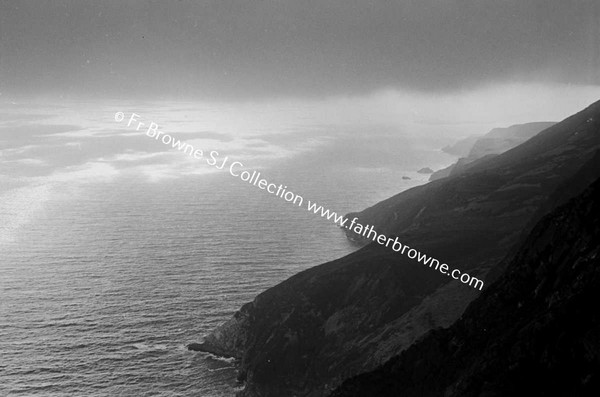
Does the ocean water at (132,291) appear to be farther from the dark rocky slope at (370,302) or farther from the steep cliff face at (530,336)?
the steep cliff face at (530,336)

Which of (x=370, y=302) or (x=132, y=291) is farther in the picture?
(x=132, y=291)

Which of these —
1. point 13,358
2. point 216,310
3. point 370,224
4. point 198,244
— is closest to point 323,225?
point 370,224

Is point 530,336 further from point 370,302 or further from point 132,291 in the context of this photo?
point 132,291

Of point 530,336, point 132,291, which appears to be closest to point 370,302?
point 132,291

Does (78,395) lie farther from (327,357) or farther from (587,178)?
(587,178)

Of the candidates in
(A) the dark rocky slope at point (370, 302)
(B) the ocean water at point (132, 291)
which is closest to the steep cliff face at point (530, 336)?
(A) the dark rocky slope at point (370, 302)

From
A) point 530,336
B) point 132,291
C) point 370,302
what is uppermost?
point 530,336

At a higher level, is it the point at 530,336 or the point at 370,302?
the point at 530,336
